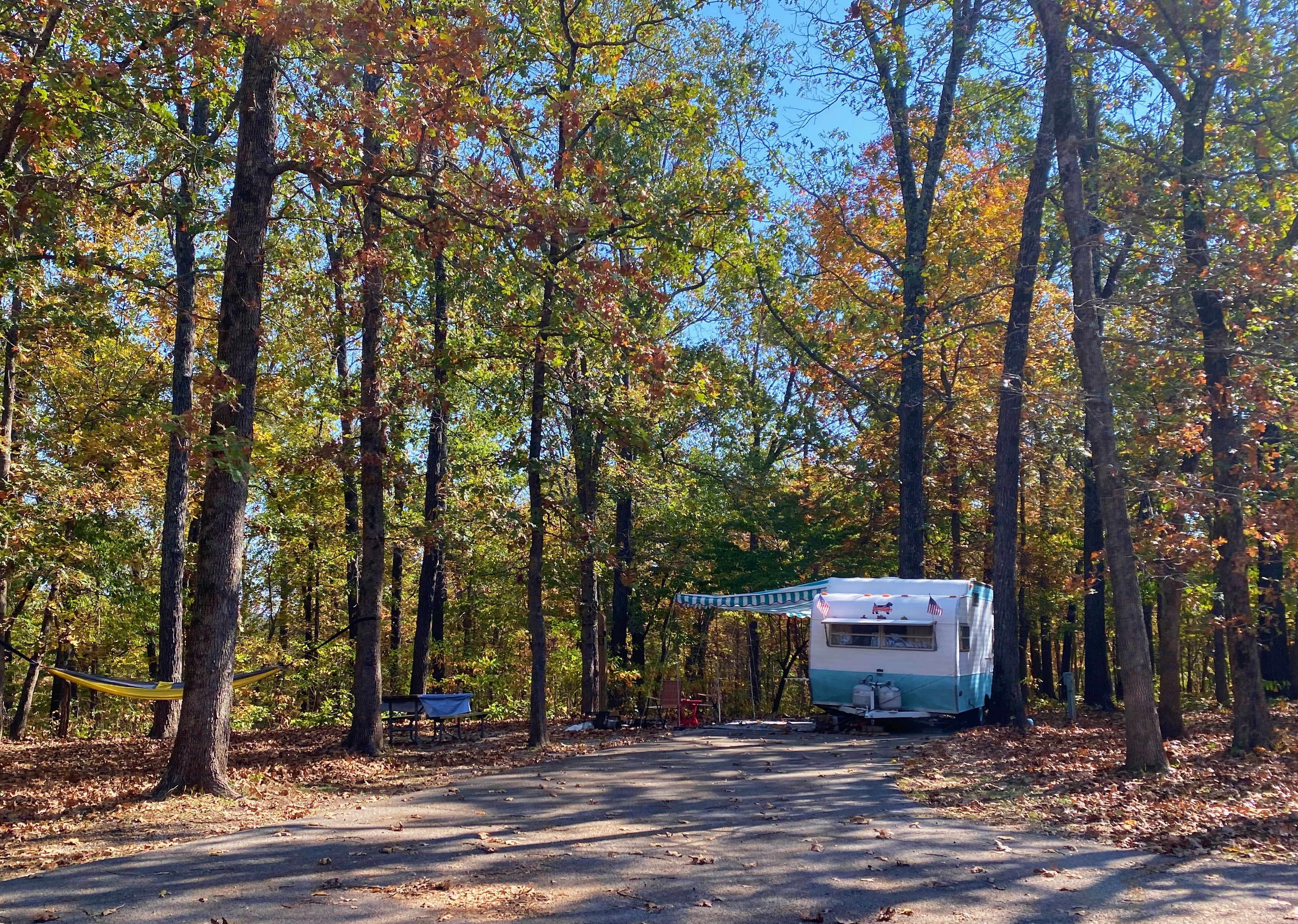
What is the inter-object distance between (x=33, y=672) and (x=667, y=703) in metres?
14.9

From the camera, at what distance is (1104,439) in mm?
9930

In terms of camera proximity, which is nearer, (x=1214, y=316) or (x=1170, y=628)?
(x=1170, y=628)

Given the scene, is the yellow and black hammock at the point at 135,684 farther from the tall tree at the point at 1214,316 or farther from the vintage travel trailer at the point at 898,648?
the tall tree at the point at 1214,316

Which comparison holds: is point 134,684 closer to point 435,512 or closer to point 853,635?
point 435,512

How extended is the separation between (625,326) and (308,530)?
57.6ft

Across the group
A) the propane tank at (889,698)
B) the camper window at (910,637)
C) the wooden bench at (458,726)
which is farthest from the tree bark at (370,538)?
the camper window at (910,637)

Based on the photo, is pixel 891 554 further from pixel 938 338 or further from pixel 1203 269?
pixel 1203 269

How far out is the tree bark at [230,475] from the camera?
28.1ft

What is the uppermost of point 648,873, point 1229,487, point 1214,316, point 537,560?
point 1214,316

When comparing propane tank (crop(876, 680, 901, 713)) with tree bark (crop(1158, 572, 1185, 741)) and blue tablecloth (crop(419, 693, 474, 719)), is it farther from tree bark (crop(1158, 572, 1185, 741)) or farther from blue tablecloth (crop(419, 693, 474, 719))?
blue tablecloth (crop(419, 693, 474, 719))

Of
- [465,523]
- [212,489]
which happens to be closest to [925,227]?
[465,523]

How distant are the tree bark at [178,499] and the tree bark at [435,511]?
3.28 meters

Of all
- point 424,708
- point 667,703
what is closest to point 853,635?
point 667,703

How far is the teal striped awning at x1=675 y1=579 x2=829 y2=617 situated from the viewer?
1745cm
